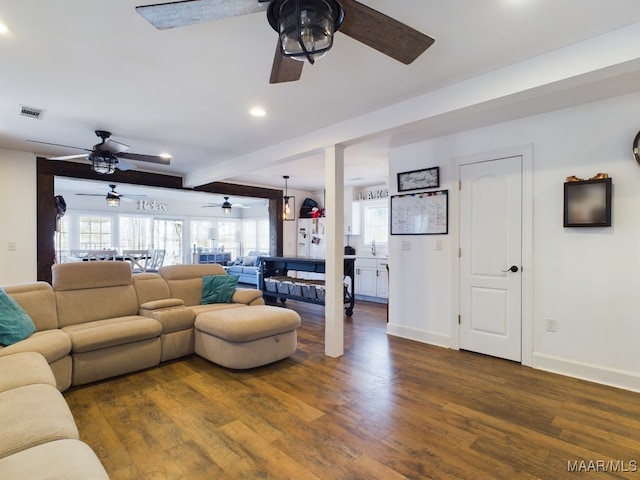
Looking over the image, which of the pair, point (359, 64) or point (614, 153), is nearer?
point (359, 64)

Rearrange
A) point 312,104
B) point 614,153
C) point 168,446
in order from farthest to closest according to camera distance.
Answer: point 312,104 < point 614,153 < point 168,446

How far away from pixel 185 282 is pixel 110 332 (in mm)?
1204

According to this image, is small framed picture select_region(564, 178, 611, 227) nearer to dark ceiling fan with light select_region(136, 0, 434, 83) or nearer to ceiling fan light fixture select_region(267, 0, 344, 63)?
dark ceiling fan with light select_region(136, 0, 434, 83)

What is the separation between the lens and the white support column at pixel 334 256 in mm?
3471

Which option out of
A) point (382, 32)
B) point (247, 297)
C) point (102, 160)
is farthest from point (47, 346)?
point (382, 32)

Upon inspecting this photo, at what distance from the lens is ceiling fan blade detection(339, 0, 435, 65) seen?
1.43 m

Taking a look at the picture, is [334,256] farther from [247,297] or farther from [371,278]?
[371,278]

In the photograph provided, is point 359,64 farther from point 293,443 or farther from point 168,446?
point 168,446

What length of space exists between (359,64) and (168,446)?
2.76m

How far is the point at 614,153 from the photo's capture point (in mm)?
2795

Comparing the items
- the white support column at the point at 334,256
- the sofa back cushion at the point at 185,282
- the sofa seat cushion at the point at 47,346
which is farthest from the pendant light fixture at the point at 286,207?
the sofa seat cushion at the point at 47,346

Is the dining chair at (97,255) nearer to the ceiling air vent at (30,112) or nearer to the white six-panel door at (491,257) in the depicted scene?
the ceiling air vent at (30,112)

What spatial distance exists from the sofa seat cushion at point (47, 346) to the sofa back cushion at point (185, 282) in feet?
4.17

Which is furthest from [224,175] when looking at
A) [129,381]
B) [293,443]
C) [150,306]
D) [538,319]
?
[538,319]
